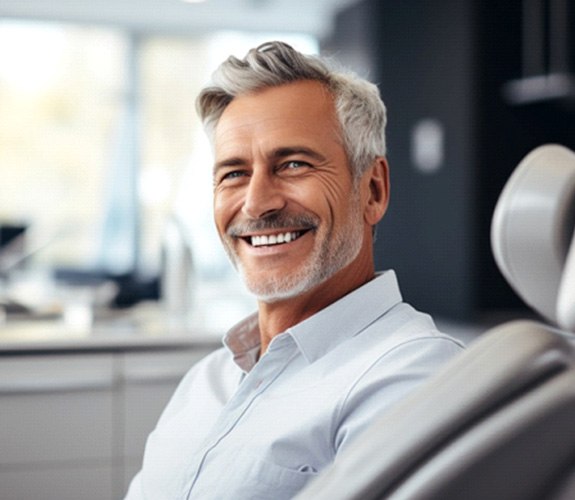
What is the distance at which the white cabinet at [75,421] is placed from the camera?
244 cm

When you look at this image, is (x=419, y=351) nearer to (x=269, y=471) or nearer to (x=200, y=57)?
(x=269, y=471)

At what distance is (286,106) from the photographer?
48.4 inches

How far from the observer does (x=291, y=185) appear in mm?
1255

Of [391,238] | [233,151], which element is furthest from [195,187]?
[233,151]

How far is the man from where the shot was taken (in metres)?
1.12

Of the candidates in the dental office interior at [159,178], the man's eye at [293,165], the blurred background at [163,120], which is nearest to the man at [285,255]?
the man's eye at [293,165]

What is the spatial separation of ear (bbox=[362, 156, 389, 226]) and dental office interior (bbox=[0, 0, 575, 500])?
0.19m

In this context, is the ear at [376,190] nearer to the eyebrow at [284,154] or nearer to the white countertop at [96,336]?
the eyebrow at [284,154]

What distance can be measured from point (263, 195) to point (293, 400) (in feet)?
1.05

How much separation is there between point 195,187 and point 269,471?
249 inches

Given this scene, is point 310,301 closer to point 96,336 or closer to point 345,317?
point 345,317

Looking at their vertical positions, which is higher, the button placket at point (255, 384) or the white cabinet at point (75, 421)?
the button placket at point (255, 384)

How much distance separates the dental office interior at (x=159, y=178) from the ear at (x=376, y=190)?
0.61 ft

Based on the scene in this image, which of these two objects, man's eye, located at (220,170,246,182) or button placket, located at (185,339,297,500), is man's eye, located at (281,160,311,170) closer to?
man's eye, located at (220,170,246,182)
